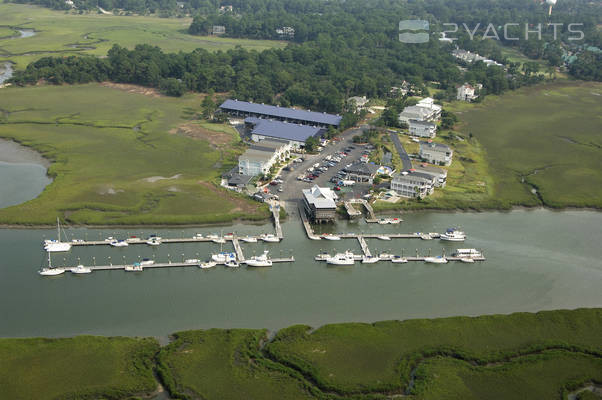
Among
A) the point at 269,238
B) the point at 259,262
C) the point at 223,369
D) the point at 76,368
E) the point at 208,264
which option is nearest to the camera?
the point at 76,368

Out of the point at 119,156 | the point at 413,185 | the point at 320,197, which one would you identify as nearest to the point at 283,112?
the point at 119,156

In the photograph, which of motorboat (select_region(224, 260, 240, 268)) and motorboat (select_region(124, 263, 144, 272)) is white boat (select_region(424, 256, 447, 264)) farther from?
motorboat (select_region(124, 263, 144, 272))

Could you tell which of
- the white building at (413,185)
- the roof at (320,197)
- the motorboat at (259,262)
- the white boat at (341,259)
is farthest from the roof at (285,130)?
the motorboat at (259,262)

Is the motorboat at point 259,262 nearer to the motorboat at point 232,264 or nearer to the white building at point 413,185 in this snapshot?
the motorboat at point 232,264

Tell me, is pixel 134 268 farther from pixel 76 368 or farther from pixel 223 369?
pixel 223 369

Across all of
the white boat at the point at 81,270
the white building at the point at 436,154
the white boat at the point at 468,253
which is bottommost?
the white boat at the point at 468,253

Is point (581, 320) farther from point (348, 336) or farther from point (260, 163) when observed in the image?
point (260, 163)

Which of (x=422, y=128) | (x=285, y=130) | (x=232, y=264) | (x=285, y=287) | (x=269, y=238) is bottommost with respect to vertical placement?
(x=285, y=287)
